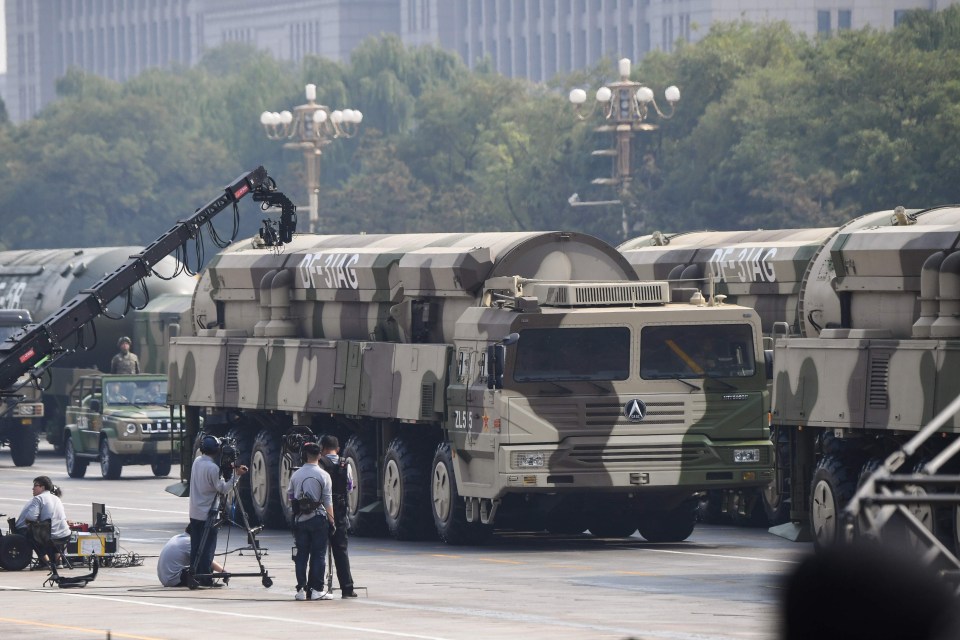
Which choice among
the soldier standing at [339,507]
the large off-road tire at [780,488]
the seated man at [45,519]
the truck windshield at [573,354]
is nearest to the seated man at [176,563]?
the soldier standing at [339,507]

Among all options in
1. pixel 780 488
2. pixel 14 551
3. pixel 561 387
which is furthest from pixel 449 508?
pixel 14 551

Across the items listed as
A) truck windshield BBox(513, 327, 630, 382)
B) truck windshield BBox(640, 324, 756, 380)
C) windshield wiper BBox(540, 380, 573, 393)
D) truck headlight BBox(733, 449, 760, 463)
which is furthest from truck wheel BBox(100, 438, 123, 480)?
truck headlight BBox(733, 449, 760, 463)

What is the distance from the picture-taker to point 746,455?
80.7 ft

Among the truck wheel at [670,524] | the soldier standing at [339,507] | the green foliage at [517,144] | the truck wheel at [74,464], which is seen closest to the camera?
the soldier standing at [339,507]

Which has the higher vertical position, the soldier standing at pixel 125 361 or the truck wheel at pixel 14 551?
the soldier standing at pixel 125 361

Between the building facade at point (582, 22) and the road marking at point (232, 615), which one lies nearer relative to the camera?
the road marking at point (232, 615)

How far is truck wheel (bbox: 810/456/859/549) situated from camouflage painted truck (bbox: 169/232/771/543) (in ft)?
6.62

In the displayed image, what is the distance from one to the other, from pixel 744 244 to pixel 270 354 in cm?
619

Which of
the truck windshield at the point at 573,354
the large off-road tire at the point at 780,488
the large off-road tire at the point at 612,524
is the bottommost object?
the large off-road tire at the point at 612,524

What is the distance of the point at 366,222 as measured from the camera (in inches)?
3607

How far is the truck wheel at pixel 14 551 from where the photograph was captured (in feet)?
78.4

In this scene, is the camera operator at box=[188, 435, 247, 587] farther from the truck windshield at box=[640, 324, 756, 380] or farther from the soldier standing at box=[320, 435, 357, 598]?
the truck windshield at box=[640, 324, 756, 380]

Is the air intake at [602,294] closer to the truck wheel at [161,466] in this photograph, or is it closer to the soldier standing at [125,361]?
the truck wheel at [161,466]

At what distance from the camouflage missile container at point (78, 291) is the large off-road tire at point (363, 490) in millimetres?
20106
